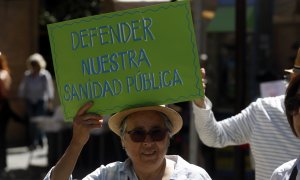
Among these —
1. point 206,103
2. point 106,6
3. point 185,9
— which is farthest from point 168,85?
point 106,6

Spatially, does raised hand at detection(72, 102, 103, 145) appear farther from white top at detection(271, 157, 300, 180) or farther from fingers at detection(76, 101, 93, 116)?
white top at detection(271, 157, 300, 180)

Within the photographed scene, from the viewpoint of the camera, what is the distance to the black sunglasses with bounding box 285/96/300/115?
3.08 meters

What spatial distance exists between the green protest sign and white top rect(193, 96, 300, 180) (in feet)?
3.20

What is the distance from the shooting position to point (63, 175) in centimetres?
332

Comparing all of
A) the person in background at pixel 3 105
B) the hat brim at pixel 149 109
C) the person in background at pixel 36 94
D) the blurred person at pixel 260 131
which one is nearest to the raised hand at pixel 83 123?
the hat brim at pixel 149 109

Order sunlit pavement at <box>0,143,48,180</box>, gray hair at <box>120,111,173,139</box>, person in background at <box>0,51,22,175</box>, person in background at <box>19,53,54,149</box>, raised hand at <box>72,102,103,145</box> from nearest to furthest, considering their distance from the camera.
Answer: raised hand at <box>72,102,103,145</box> → gray hair at <box>120,111,173,139</box> → person in background at <box>0,51,22,175</box> → sunlit pavement at <box>0,143,48,180</box> → person in background at <box>19,53,54,149</box>

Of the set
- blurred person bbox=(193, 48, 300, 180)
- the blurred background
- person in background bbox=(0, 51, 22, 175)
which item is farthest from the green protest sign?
person in background bbox=(0, 51, 22, 175)

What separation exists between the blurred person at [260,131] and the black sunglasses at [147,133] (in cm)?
81

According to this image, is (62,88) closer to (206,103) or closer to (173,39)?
(173,39)

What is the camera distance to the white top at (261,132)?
420 centimetres

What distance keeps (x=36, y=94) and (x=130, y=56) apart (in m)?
10.2

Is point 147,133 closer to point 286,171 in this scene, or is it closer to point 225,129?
point 286,171

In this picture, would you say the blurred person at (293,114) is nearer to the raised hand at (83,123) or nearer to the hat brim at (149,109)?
the hat brim at (149,109)

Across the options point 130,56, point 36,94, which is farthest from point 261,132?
point 36,94
